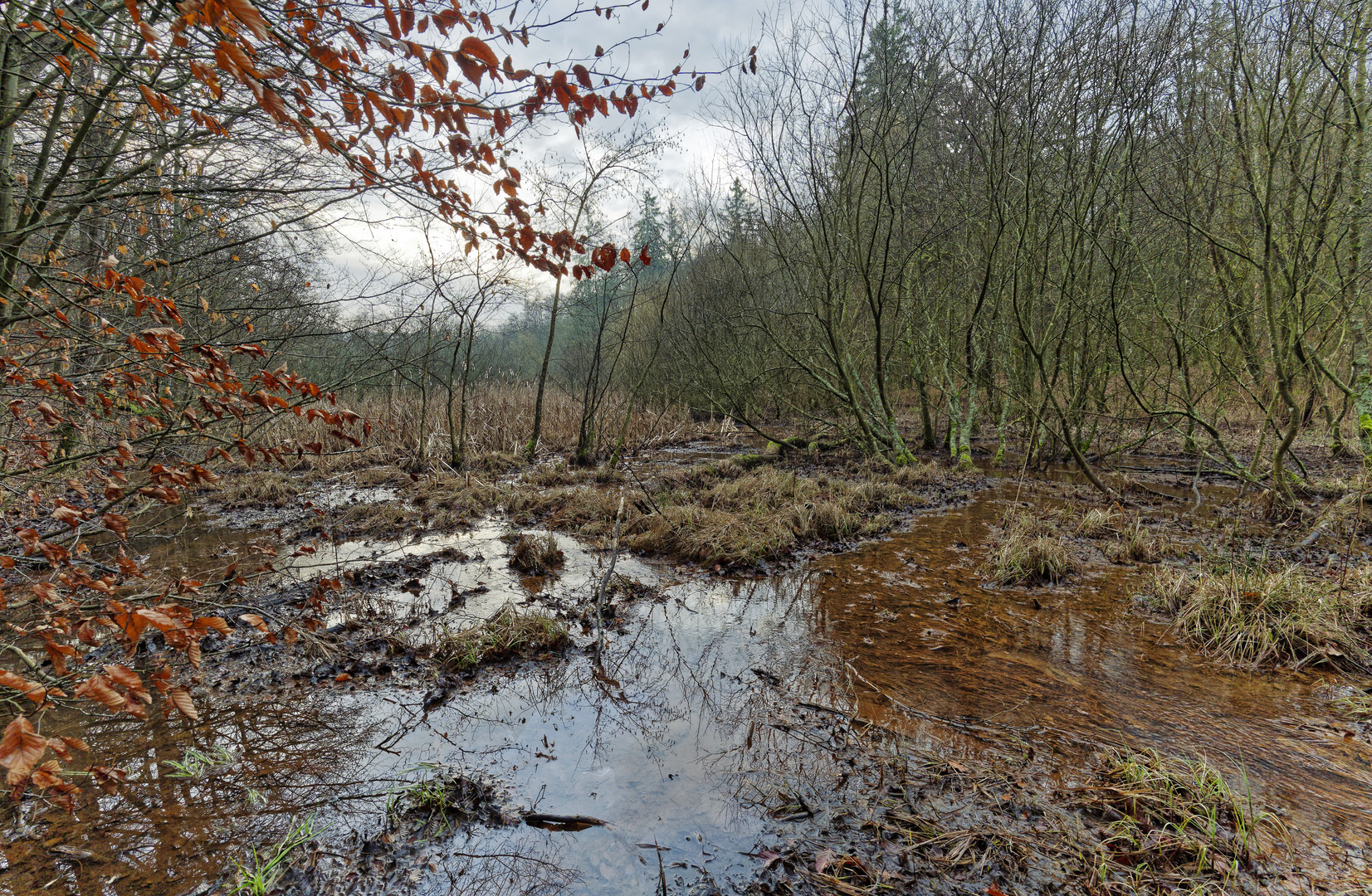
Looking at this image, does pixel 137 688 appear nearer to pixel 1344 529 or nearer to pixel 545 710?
pixel 545 710

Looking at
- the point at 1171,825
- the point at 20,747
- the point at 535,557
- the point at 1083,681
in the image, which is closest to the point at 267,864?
the point at 20,747

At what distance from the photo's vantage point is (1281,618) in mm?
3846

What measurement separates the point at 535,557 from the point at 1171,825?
4.85 metres

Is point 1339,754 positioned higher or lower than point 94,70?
lower

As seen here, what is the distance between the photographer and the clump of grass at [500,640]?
3888mm

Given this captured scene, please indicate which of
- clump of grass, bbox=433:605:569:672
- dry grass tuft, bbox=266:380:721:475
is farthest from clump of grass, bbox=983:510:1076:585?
dry grass tuft, bbox=266:380:721:475

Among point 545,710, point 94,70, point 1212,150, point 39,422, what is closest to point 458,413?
point 39,422

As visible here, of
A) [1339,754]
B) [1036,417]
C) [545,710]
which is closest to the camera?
[1339,754]

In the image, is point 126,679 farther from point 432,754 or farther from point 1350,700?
point 1350,700

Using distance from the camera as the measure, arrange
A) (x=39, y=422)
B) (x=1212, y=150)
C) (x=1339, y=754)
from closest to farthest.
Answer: (x=1339, y=754), (x=39, y=422), (x=1212, y=150)

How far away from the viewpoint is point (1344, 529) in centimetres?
591

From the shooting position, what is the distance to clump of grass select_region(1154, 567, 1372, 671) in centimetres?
365

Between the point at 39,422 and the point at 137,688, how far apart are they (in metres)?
6.13

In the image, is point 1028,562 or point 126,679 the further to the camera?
point 1028,562
